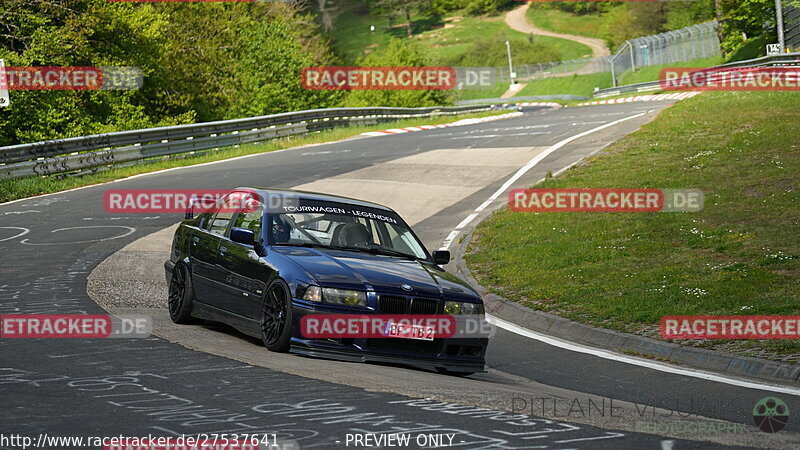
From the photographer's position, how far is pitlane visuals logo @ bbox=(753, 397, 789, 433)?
709 centimetres

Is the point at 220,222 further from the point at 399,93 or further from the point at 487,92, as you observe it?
the point at 487,92

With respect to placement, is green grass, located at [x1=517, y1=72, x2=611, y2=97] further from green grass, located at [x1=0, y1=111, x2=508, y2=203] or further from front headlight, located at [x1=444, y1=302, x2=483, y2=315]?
front headlight, located at [x1=444, y1=302, x2=483, y2=315]

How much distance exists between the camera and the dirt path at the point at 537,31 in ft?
419

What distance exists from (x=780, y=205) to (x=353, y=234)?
9.36 metres

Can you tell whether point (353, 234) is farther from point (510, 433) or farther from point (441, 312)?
point (510, 433)

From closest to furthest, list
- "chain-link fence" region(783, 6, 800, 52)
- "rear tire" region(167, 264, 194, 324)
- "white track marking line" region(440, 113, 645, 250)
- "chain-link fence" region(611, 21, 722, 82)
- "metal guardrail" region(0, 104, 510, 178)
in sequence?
"rear tire" region(167, 264, 194, 324) → "white track marking line" region(440, 113, 645, 250) → "metal guardrail" region(0, 104, 510, 178) → "chain-link fence" region(783, 6, 800, 52) → "chain-link fence" region(611, 21, 722, 82)

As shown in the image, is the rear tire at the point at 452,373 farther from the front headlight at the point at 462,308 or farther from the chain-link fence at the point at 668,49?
the chain-link fence at the point at 668,49

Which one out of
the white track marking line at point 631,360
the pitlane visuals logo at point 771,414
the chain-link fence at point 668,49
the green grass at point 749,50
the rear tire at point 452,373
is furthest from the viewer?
the chain-link fence at point 668,49

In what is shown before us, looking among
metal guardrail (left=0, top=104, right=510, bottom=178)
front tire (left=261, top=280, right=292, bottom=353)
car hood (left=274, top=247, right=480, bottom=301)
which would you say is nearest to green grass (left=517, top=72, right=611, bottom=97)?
metal guardrail (left=0, top=104, right=510, bottom=178)

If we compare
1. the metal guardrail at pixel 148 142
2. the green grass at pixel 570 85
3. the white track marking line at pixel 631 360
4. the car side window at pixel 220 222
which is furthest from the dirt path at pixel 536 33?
the car side window at pixel 220 222

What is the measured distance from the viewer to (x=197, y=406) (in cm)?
637

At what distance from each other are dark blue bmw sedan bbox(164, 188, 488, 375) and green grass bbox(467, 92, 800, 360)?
2.87 meters

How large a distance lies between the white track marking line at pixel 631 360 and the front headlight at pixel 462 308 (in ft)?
5.81

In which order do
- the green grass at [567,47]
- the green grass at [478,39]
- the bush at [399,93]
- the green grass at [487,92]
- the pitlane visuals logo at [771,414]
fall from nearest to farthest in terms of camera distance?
the pitlane visuals logo at [771,414] < the bush at [399,93] < the green grass at [487,92] < the green grass at [567,47] < the green grass at [478,39]
